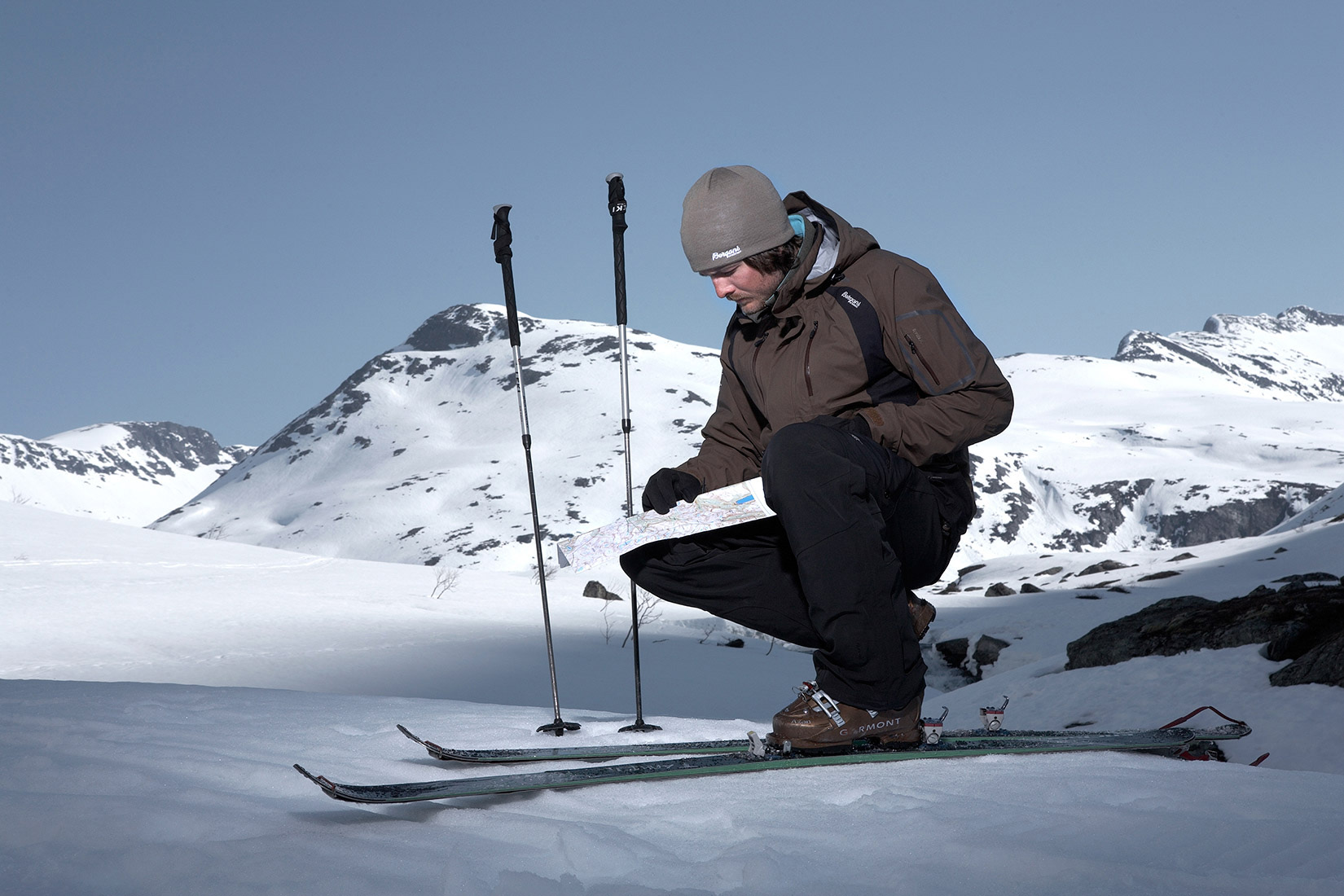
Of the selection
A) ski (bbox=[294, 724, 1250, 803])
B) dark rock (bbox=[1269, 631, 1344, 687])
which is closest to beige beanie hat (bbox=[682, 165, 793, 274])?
ski (bbox=[294, 724, 1250, 803])

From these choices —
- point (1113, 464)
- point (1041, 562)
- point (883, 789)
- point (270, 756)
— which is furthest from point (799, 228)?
point (1113, 464)

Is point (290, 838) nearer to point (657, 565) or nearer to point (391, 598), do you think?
point (657, 565)

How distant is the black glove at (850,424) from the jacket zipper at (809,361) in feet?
0.69

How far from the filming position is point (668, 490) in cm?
232

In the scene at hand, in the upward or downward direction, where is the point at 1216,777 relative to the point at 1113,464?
downward

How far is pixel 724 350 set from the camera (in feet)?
8.50

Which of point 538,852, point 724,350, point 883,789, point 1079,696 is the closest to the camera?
point 538,852

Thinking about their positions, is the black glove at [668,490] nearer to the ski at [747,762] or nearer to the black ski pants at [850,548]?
the black ski pants at [850,548]

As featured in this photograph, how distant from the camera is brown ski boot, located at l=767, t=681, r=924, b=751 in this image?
192cm

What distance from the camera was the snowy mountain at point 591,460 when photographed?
165ft

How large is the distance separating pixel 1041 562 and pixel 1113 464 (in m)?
47.0

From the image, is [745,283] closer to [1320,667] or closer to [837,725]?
[837,725]

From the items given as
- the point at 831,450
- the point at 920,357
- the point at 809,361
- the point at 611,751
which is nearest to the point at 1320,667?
the point at 920,357

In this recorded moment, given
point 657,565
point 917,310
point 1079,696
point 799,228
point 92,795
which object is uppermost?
point 799,228
